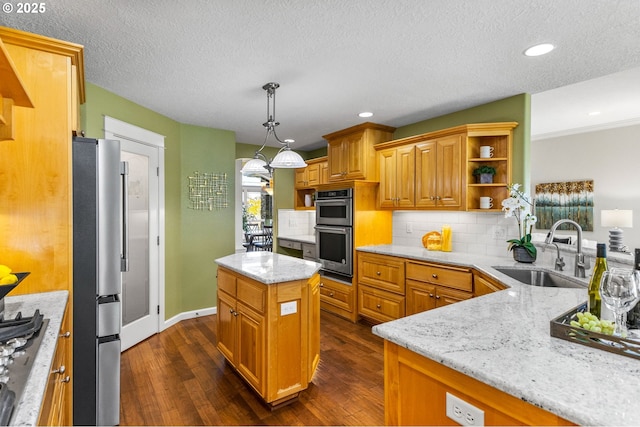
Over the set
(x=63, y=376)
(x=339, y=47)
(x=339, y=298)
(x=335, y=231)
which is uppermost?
(x=339, y=47)

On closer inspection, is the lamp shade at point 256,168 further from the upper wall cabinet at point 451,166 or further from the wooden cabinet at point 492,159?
the wooden cabinet at point 492,159

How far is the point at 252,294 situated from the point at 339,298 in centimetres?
213

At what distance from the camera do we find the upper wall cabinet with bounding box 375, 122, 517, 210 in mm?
3217

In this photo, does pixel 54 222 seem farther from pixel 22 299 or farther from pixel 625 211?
pixel 625 211

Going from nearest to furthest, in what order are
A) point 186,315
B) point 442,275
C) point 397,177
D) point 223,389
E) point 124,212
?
point 124,212 → point 223,389 → point 442,275 → point 397,177 → point 186,315

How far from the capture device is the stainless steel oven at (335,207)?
4109 mm

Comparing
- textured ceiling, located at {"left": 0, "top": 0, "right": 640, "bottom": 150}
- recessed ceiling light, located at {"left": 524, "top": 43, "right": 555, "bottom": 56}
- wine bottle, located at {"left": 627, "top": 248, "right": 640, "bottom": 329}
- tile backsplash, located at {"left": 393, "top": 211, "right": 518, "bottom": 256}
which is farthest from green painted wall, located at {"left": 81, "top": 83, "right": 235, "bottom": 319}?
wine bottle, located at {"left": 627, "top": 248, "right": 640, "bottom": 329}

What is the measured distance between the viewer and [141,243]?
137 inches

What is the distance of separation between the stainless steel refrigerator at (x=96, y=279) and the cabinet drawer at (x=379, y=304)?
8.57ft

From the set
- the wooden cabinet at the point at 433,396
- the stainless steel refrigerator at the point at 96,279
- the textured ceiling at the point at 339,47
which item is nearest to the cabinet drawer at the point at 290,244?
the textured ceiling at the point at 339,47

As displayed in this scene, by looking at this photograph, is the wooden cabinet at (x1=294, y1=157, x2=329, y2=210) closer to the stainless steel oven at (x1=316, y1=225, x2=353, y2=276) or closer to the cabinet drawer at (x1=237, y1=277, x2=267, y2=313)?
the stainless steel oven at (x1=316, y1=225, x2=353, y2=276)

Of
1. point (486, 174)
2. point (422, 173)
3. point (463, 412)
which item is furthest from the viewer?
point (422, 173)

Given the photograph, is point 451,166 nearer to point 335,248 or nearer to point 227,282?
point 335,248

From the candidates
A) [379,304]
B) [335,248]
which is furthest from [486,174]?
[335,248]
